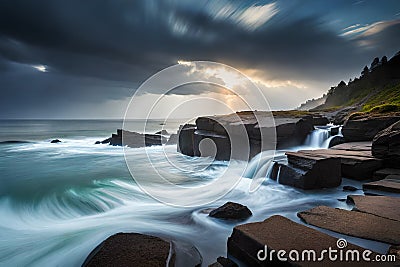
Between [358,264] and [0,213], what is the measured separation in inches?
301

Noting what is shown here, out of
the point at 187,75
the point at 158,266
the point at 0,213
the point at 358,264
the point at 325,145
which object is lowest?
the point at 0,213

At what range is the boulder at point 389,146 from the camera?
19.9 feet

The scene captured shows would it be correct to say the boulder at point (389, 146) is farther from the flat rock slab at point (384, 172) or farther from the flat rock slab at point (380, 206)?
the flat rock slab at point (380, 206)

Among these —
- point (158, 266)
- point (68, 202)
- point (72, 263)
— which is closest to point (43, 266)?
point (72, 263)

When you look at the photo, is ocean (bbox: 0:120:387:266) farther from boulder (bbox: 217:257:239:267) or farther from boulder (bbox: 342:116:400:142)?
boulder (bbox: 342:116:400:142)

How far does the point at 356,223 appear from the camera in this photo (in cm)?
313

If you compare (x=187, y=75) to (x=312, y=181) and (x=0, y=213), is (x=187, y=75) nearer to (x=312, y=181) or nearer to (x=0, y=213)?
(x=312, y=181)

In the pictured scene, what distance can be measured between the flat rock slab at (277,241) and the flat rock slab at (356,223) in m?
0.54

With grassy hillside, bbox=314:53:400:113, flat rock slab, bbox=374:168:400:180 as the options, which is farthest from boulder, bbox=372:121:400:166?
grassy hillside, bbox=314:53:400:113

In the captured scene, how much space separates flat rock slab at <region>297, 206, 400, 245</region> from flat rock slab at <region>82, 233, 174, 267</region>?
2.30 metres

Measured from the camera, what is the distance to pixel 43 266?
3.40 m

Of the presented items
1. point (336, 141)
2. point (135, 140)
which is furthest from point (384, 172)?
point (135, 140)

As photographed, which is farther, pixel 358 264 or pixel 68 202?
pixel 68 202

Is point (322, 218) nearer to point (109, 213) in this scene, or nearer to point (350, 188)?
point (350, 188)
